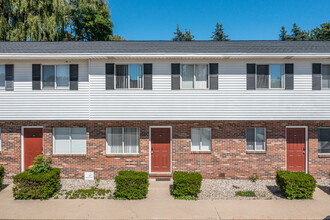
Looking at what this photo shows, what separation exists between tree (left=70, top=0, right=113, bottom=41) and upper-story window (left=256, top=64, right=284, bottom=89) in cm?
1885

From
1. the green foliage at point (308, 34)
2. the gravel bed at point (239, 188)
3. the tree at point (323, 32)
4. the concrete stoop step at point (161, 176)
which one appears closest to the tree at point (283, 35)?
the green foliage at point (308, 34)

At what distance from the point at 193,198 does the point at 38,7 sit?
19785 millimetres

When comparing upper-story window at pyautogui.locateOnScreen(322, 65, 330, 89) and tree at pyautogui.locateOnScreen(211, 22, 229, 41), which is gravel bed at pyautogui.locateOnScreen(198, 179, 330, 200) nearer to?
upper-story window at pyautogui.locateOnScreen(322, 65, 330, 89)

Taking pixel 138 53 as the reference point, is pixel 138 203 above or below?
below

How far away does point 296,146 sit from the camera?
9.40 metres

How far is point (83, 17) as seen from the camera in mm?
22969

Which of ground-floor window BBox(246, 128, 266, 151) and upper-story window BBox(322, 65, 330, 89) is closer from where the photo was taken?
upper-story window BBox(322, 65, 330, 89)

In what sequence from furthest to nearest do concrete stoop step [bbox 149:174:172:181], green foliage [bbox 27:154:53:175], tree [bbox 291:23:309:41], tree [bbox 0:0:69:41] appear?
tree [bbox 291:23:309:41] → tree [bbox 0:0:69:41] → concrete stoop step [bbox 149:174:172:181] → green foliage [bbox 27:154:53:175]

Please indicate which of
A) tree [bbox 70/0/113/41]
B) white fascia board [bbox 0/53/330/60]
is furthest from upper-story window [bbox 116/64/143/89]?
tree [bbox 70/0/113/41]

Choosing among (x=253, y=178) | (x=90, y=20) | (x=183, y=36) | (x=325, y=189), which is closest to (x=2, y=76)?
(x=253, y=178)

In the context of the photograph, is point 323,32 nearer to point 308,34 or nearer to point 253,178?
point 308,34

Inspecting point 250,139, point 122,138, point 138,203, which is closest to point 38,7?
point 122,138

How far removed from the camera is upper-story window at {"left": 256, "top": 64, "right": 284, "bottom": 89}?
352 inches

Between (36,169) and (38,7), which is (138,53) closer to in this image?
(36,169)
